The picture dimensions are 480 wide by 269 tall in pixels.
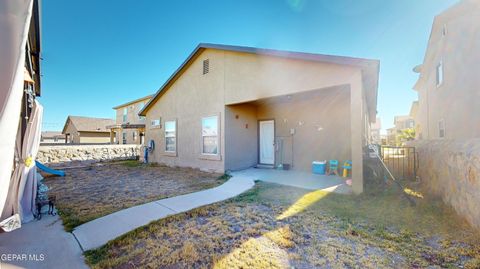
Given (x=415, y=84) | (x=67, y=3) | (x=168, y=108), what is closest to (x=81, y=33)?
(x=67, y=3)

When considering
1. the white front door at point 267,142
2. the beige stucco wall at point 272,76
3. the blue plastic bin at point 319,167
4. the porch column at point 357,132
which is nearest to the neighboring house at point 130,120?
the white front door at point 267,142

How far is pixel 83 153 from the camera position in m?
13.0

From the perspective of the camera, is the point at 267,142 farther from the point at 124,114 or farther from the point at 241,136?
the point at 124,114

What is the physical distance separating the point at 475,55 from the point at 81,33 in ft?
52.6

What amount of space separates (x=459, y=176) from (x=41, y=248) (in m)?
6.86

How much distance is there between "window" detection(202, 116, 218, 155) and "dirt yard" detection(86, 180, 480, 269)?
4298mm

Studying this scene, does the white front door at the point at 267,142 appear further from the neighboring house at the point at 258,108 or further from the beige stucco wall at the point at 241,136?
the beige stucco wall at the point at 241,136

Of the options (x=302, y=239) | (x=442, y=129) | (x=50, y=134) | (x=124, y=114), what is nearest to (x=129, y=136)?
(x=124, y=114)

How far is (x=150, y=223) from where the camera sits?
3.38 metres

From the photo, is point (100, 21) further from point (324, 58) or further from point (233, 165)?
point (324, 58)

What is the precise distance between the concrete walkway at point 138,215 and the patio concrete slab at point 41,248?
0.16 meters

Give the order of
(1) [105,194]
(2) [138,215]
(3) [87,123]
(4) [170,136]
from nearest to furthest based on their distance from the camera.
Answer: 1. (2) [138,215]
2. (1) [105,194]
3. (4) [170,136]
4. (3) [87,123]

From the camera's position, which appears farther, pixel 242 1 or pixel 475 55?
pixel 242 1

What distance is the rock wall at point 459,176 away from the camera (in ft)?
9.82
